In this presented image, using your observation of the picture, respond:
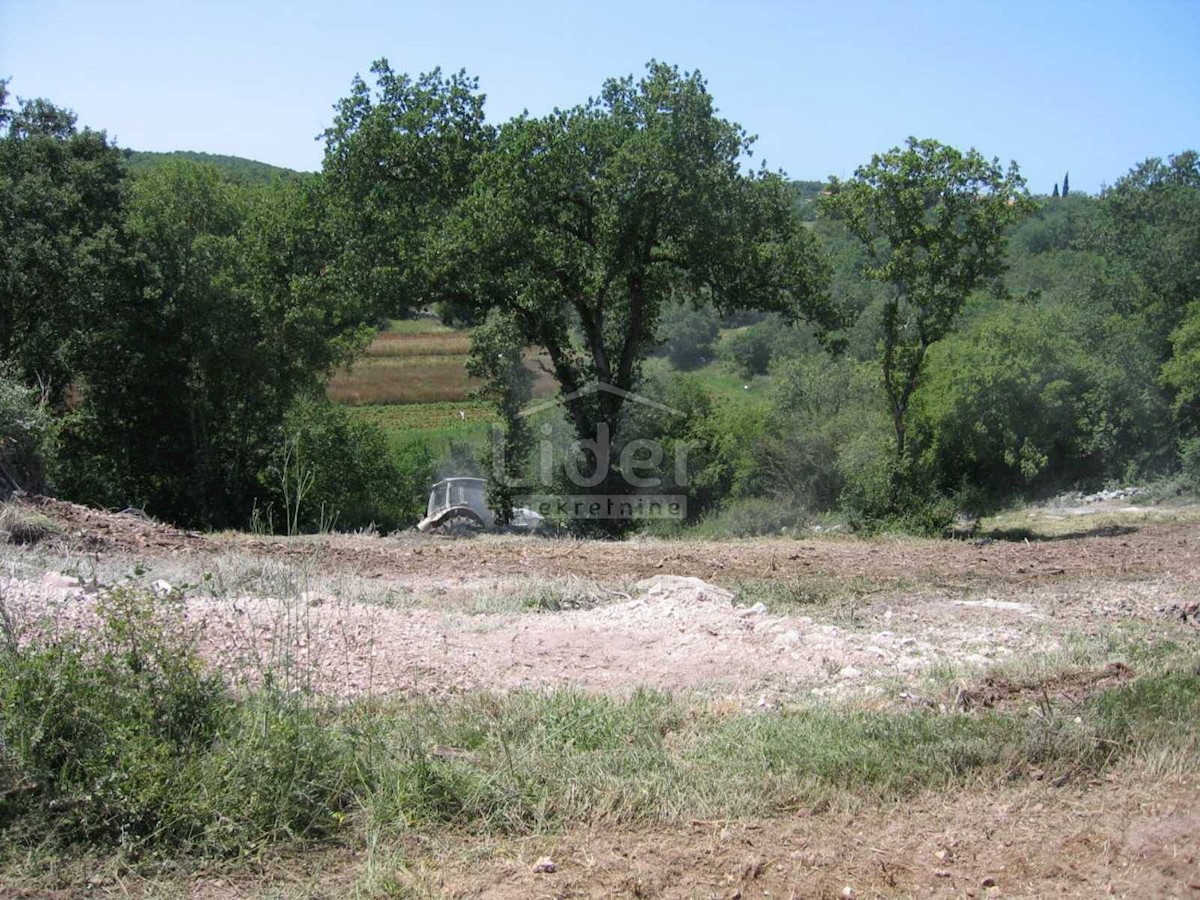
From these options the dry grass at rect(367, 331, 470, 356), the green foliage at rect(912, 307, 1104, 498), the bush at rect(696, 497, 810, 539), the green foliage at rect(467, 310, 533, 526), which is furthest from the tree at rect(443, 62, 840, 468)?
the dry grass at rect(367, 331, 470, 356)

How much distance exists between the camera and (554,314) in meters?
16.3

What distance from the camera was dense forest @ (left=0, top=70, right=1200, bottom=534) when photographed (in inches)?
581

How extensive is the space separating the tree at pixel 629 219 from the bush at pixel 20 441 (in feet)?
19.5

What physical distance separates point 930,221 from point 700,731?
420 inches

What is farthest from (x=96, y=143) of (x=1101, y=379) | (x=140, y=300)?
(x=1101, y=379)

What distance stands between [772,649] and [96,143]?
17574 millimetres

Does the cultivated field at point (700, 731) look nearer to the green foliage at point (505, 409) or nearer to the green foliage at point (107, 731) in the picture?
the green foliage at point (107, 731)

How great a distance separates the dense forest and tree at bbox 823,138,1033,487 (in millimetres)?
39

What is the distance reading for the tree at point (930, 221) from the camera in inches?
538

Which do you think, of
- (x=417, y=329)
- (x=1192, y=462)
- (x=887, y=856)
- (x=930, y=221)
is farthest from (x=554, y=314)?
(x=417, y=329)

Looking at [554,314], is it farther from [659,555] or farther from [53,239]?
[53,239]

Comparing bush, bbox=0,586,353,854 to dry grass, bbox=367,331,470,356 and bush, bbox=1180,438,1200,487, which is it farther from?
dry grass, bbox=367,331,470,356

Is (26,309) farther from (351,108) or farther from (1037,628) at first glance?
(1037,628)

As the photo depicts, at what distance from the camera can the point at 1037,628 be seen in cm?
754
